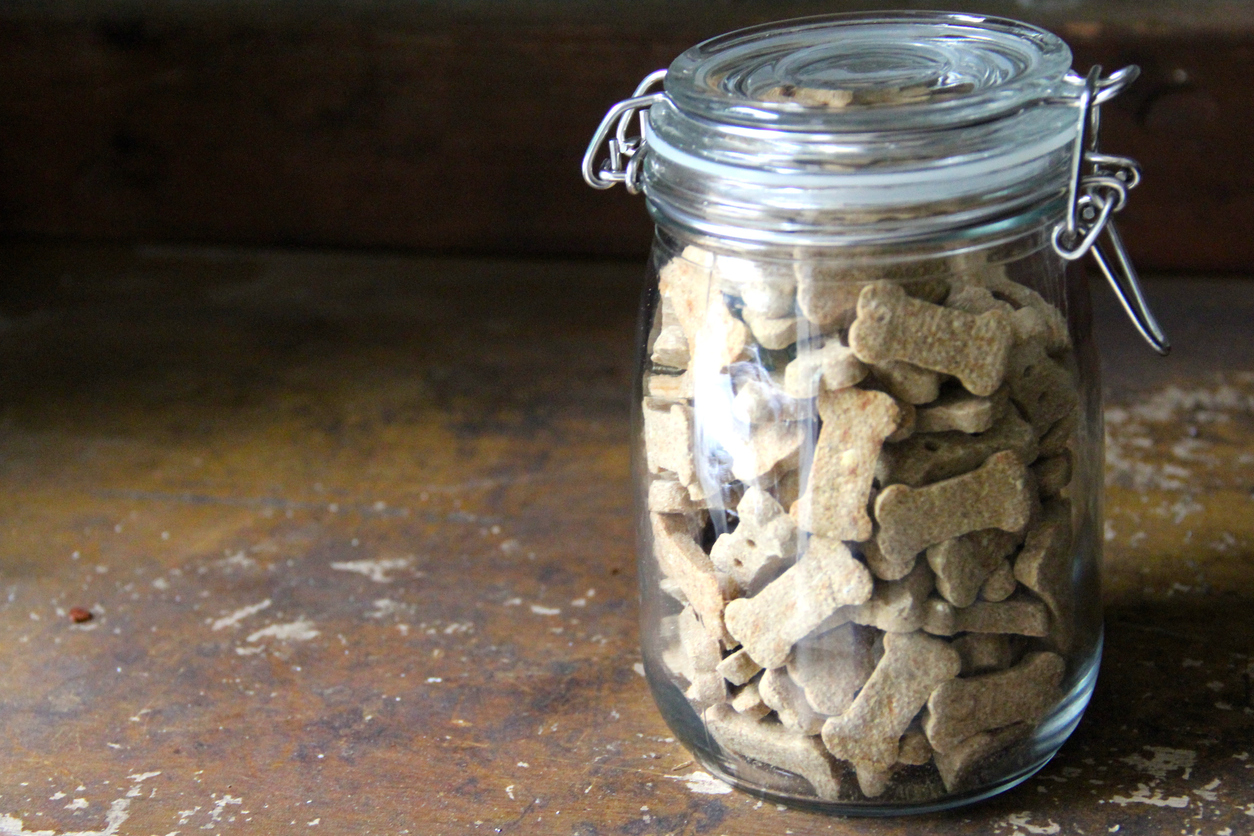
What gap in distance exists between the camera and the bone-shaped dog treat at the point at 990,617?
55 centimetres

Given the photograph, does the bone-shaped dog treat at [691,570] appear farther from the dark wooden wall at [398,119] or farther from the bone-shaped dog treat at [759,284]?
the dark wooden wall at [398,119]

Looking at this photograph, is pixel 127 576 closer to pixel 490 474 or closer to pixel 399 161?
pixel 490 474

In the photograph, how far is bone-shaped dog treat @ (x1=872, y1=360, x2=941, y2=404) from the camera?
1.74 ft

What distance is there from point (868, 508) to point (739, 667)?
99 mm

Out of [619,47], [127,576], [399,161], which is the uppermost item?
[619,47]

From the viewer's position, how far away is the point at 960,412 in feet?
1.75

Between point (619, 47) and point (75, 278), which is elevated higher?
point (619, 47)

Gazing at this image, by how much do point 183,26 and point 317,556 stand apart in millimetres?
757

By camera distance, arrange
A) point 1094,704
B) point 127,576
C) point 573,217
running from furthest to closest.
Result: point 573,217
point 127,576
point 1094,704

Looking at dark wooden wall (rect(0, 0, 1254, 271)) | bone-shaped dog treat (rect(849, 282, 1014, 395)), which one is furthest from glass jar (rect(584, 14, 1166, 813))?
dark wooden wall (rect(0, 0, 1254, 271))

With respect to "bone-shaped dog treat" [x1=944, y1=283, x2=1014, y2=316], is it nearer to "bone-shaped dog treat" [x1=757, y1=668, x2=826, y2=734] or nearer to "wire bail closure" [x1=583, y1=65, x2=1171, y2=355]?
"wire bail closure" [x1=583, y1=65, x2=1171, y2=355]

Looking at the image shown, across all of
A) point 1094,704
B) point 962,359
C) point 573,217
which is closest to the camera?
point 962,359

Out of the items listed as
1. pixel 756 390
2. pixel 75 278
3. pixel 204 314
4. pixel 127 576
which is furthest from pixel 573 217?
pixel 756 390

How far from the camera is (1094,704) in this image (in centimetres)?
68
